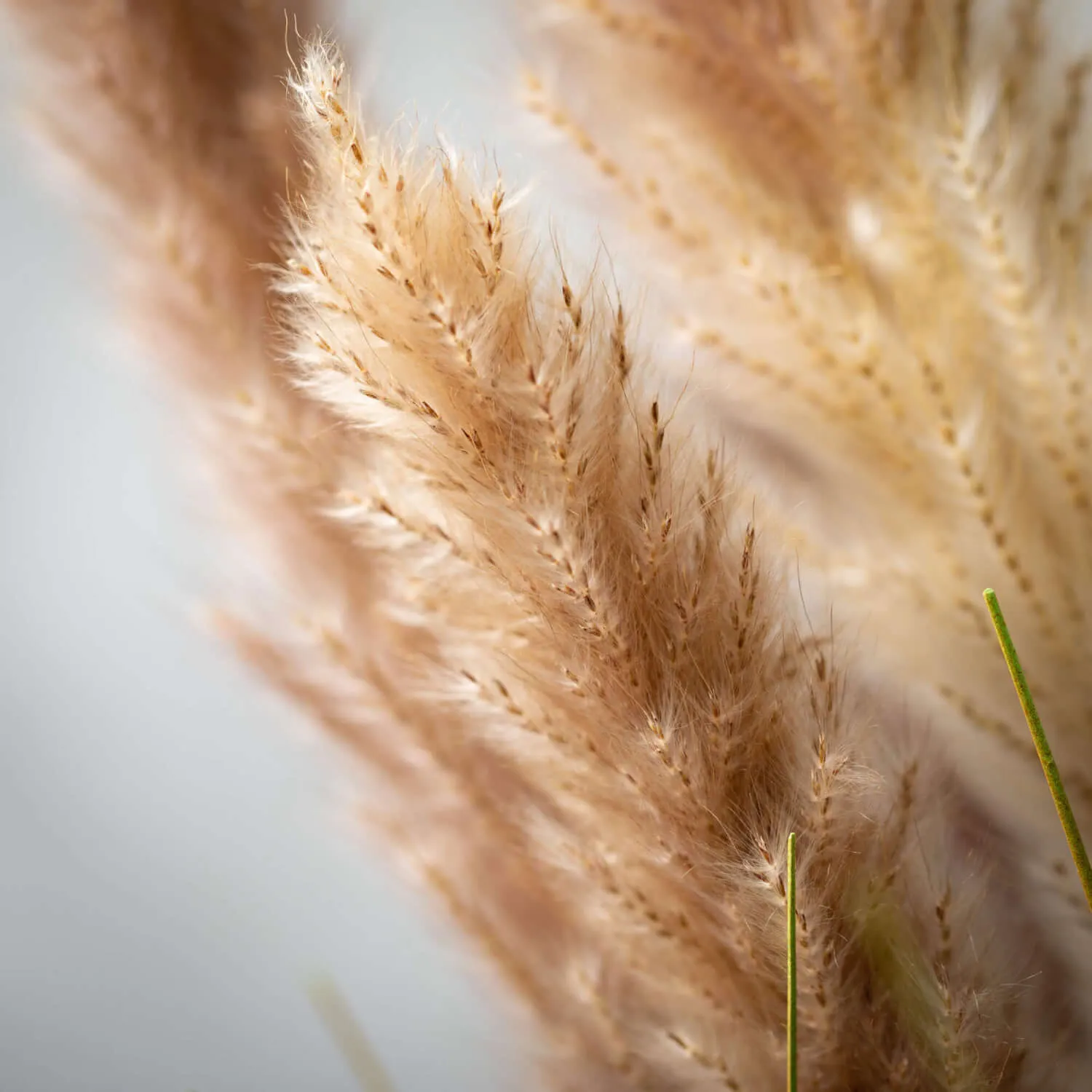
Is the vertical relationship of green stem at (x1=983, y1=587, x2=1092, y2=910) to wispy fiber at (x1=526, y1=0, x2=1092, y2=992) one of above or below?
below

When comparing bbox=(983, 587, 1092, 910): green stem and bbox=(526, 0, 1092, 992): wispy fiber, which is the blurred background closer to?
bbox=(526, 0, 1092, 992): wispy fiber

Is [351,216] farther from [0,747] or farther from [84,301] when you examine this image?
[0,747]

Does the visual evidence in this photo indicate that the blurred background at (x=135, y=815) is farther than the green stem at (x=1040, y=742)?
Yes

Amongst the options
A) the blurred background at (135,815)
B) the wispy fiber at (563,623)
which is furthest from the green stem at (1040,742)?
the blurred background at (135,815)

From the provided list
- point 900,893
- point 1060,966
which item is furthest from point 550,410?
point 1060,966

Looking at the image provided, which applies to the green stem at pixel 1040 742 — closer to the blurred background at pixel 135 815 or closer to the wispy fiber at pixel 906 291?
the wispy fiber at pixel 906 291

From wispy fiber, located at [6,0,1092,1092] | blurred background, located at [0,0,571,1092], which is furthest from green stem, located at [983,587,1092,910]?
blurred background, located at [0,0,571,1092]

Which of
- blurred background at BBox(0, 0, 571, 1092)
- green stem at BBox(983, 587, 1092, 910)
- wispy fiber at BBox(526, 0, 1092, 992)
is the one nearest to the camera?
green stem at BBox(983, 587, 1092, 910)

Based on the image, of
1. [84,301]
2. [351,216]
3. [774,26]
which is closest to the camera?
[351,216]

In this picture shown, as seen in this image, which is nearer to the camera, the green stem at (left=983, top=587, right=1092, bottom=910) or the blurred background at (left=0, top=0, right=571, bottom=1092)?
the green stem at (left=983, top=587, right=1092, bottom=910)
